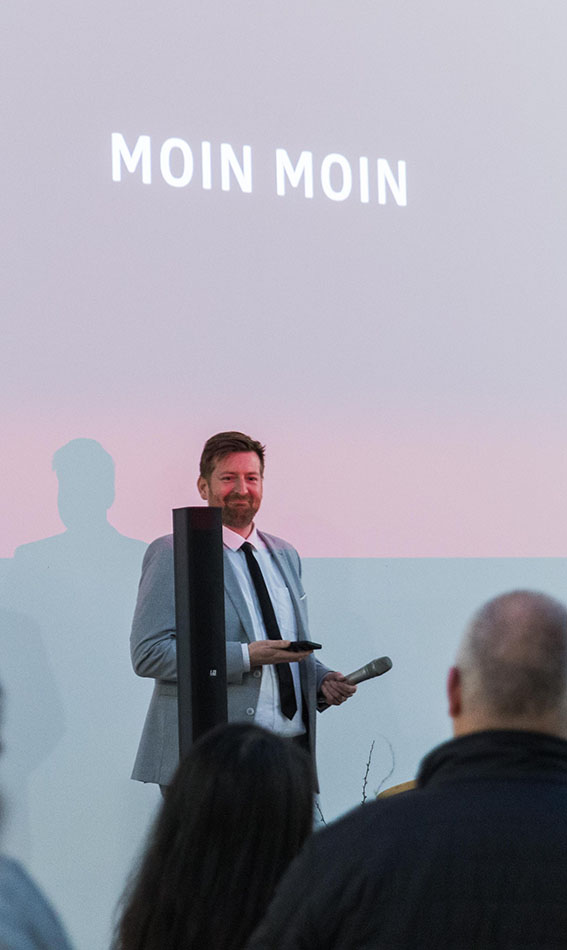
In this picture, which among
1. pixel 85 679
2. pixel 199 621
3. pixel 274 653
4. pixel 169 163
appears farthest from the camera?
pixel 169 163

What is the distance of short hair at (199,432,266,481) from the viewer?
3.06m

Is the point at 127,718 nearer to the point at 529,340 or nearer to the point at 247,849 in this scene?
the point at 529,340

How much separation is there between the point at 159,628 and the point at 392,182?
5.58ft

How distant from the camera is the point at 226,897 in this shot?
4.28 ft

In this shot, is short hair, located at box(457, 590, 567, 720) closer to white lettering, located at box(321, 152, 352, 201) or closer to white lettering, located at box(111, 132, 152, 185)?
white lettering, located at box(111, 132, 152, 185)

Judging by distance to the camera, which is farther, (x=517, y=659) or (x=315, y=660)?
(x=315, y=660)

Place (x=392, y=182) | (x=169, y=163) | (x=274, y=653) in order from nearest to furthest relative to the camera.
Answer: (x=274, y=653) < (x=169, y=163) < (x=392, y=182)

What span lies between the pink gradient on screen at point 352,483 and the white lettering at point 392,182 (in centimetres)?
66

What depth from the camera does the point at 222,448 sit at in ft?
10.0

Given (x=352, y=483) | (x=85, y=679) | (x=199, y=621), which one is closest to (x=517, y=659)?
(x=199, y=621)

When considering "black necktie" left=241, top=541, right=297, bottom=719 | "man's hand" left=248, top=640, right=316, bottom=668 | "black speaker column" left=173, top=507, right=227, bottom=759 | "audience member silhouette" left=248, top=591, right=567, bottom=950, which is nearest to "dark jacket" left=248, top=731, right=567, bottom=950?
"audience member silhouette" left=248, top=591, right=567, bottom=950

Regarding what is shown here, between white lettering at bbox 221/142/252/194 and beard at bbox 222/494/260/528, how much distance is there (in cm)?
112

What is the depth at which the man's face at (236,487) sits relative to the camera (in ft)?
10.0

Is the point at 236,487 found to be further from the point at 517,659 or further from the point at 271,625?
the point at 517,659
